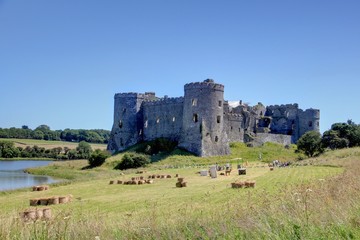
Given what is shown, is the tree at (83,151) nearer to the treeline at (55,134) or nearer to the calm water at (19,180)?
the calm water at (19,180)

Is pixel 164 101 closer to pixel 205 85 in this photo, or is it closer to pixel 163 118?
pixel 163 118

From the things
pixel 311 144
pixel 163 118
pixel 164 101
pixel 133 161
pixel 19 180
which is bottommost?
pixel 19 180

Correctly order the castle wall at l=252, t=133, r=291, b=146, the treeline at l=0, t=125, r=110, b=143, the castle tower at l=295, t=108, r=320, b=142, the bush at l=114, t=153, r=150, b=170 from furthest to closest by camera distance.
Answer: the treeline at l=0, t=125, r=110, b=143, the castle tower at l=295, t=108, r=320, b=142, the castle wall at l=252, t=133, r=291, b=146, the bush at l=114, t=153, r=150, b=170

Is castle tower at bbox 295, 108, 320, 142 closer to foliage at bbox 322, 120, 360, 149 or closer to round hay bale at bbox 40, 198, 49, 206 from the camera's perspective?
foliage at bbox 322, 120, 360, 149

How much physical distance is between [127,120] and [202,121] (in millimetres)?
13218

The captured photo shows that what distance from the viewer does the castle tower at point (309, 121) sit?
2874 inches

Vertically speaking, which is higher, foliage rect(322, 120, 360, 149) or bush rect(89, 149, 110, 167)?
foliage rect(322, 120, 360, 149)

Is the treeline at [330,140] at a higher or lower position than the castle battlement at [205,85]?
lower

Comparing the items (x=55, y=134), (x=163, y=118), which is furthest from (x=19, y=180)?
(x=55, y=134)

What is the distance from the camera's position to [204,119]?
177ft

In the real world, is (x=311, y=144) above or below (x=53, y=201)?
above

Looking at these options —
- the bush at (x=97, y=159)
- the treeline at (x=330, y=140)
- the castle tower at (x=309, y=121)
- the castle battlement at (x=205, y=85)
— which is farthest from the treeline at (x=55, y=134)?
the treeline at (x=330, y=140)

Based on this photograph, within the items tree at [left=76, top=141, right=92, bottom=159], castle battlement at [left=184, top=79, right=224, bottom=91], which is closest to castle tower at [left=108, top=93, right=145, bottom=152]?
castle battlement at [left=184, top=79, right=224, bottom=91]

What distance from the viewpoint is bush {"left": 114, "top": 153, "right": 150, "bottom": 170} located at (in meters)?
49.2
